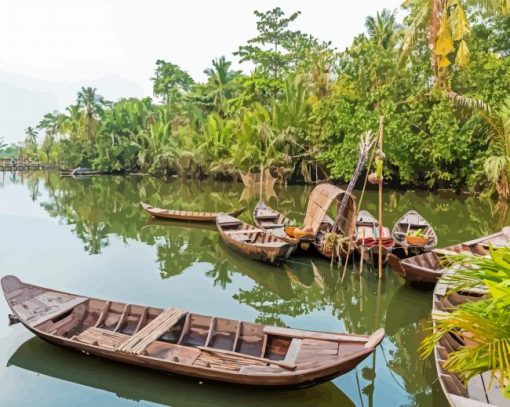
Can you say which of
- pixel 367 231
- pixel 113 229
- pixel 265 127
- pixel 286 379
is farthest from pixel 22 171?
pixel 286 379

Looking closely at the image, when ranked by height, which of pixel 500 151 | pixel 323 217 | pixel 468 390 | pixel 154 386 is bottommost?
pixel 154 386

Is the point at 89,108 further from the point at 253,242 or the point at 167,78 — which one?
the point at 253,242

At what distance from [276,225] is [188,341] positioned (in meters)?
6.98

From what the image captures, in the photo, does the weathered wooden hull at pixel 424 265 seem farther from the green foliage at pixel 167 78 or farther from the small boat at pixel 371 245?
the green foliage at pixel 167 78

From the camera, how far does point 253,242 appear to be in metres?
11.2

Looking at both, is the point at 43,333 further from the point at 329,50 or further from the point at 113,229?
the point at 329,50

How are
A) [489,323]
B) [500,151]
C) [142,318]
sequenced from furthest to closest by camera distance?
[500,151] < [142,318] < [489,323]

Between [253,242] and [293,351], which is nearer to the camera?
[293,351]

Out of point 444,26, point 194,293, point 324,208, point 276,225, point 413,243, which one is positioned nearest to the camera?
point 194,293

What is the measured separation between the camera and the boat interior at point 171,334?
498 centimetres

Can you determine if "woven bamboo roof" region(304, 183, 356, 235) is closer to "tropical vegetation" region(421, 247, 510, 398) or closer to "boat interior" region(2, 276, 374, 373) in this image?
"boat interior" region(2, 276, 374, 373)

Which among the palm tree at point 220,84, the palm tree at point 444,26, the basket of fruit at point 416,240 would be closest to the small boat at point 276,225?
the basket of fruit at point 416,240

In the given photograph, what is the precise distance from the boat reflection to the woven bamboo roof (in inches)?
211

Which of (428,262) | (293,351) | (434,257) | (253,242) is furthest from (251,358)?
(253,242)
